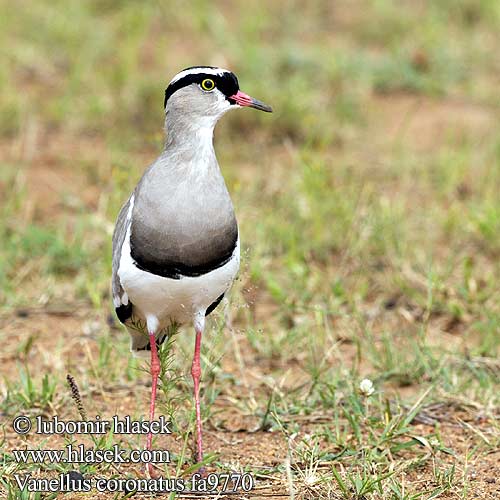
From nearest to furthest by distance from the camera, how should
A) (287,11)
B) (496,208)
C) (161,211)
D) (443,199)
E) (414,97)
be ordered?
(161,211), (496,208), (443,199), (414,97), (287,11)

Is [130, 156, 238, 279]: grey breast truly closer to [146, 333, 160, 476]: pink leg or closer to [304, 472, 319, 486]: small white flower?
[146, 333, 160, 476]: pink leg

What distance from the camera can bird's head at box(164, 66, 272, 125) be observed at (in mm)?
3688

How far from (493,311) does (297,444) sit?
1.59 metres

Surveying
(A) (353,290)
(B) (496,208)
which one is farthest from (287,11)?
(A) (353,290)

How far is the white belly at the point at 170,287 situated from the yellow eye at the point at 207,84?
58cm

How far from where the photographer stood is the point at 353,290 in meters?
5.23

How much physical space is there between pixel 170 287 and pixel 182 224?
23cm

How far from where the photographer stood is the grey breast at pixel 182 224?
3463 mm

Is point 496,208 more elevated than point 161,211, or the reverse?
point 161,211

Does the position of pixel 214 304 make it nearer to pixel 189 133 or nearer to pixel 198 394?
pixel 198 394

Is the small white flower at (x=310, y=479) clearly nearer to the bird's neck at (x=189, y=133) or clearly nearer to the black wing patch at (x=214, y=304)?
the black wing patch at (x=214, y=304)

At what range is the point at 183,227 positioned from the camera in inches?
136

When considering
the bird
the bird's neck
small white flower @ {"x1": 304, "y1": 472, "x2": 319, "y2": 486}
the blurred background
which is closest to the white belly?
the bird

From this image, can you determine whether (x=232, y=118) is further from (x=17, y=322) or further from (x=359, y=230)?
(x=17, y=322)
